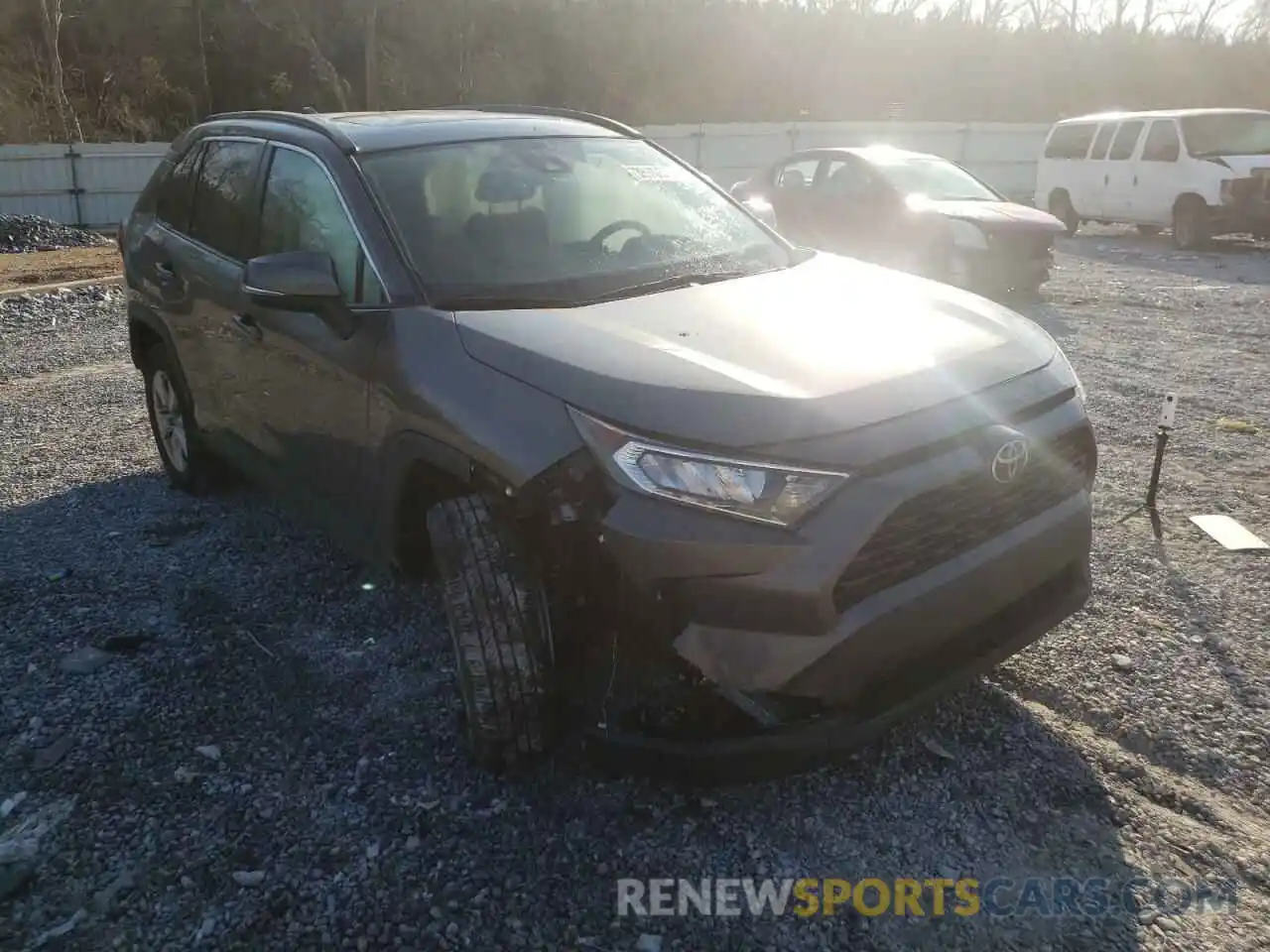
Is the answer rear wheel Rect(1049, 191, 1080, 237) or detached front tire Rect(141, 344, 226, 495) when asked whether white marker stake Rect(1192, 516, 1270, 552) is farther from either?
rear wheel Rect(1049, 191, 1080, 237)

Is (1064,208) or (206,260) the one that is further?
(1064,208)

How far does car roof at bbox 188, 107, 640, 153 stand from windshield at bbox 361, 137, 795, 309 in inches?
2.9

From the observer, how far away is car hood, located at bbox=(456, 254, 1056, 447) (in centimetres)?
252

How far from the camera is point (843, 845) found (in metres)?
2.66

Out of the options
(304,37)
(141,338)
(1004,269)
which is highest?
(304,37)

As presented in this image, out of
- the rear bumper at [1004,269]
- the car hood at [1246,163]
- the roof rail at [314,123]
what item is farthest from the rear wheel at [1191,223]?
the roof rail at [314,123]

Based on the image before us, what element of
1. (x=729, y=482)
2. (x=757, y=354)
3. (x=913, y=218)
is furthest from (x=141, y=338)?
(x=913, y=218)

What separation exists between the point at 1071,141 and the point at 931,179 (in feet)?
24.3

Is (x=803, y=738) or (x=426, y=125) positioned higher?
(x=426, y=125)

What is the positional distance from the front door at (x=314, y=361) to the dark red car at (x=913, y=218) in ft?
25.7

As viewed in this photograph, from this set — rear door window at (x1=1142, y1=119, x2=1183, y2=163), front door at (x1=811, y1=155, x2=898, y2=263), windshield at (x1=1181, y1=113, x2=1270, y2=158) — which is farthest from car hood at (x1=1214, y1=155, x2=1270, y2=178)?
front door at (x1=811, y1=155, x2=898, y2=263)

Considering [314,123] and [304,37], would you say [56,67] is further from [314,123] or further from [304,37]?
[314,123]

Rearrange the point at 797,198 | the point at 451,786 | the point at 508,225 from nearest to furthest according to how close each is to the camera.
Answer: the point at 451,786 < the point at 508,225 < the point at 797,198

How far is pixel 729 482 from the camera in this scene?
8.03ft
